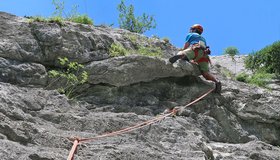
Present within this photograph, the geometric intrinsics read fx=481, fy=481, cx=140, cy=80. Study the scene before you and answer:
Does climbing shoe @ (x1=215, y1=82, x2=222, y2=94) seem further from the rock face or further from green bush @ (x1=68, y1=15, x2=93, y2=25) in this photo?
green bush @ (x1=68, y1=15, x2=93, y2=25)

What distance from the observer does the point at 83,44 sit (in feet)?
31.3

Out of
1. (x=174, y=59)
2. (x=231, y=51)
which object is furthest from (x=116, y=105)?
(x=231, y=51)

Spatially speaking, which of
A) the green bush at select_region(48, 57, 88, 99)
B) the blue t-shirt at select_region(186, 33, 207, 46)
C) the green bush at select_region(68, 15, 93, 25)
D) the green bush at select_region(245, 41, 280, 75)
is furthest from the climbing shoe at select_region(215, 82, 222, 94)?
the green bush at select_region(245, 41, 280, 75)

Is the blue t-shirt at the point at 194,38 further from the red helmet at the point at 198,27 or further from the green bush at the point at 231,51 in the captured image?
the green bush at the point at 231,51

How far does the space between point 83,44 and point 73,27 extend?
1.99 feet

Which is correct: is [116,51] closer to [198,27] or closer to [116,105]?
[116,105]

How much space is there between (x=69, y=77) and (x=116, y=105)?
3.30 ft

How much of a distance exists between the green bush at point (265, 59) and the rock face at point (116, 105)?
54.9 feet

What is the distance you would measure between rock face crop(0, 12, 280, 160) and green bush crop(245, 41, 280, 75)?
16.7 meters

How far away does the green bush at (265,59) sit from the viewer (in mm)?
27656

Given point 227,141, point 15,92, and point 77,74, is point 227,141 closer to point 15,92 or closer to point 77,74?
point 77,74

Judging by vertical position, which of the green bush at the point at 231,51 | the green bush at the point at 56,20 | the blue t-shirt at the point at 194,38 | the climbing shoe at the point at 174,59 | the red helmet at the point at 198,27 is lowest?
the green bush at the point at 56,20

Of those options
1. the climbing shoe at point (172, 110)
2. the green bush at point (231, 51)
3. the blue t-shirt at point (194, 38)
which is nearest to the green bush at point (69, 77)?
the climbing shoe at point (172, 110)

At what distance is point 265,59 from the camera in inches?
1140
